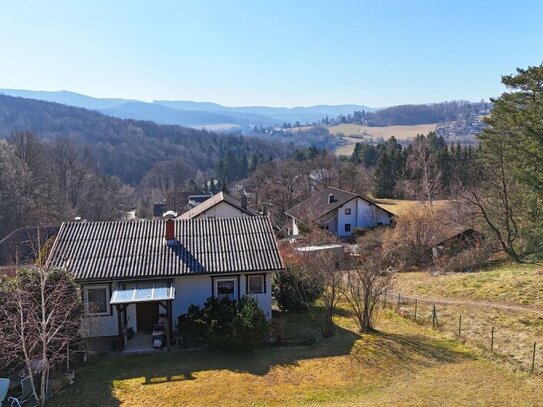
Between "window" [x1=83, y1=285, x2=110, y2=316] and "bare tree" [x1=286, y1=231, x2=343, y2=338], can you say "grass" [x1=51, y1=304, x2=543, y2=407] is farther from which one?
"window" [x1=83, y1=285, x2=110, y2=316]

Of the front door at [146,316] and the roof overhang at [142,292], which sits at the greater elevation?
the roof overhang at [142,292]

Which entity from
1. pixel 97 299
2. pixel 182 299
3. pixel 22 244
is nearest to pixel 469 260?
pixel 182 299

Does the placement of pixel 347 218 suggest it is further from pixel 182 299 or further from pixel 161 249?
pixel 182 299

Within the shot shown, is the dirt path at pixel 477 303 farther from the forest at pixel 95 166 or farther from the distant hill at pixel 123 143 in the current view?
the distant hill at pixel 123 143

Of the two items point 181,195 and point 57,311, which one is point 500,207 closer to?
point 57,311

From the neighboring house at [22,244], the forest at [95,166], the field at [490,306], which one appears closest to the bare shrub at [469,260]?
the field at [490,306]

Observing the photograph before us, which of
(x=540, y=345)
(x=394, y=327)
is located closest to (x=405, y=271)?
(x=394, y=327)

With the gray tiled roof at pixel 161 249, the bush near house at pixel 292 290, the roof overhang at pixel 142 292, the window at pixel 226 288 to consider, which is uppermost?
the gray tiled roof at pixel 161 249
